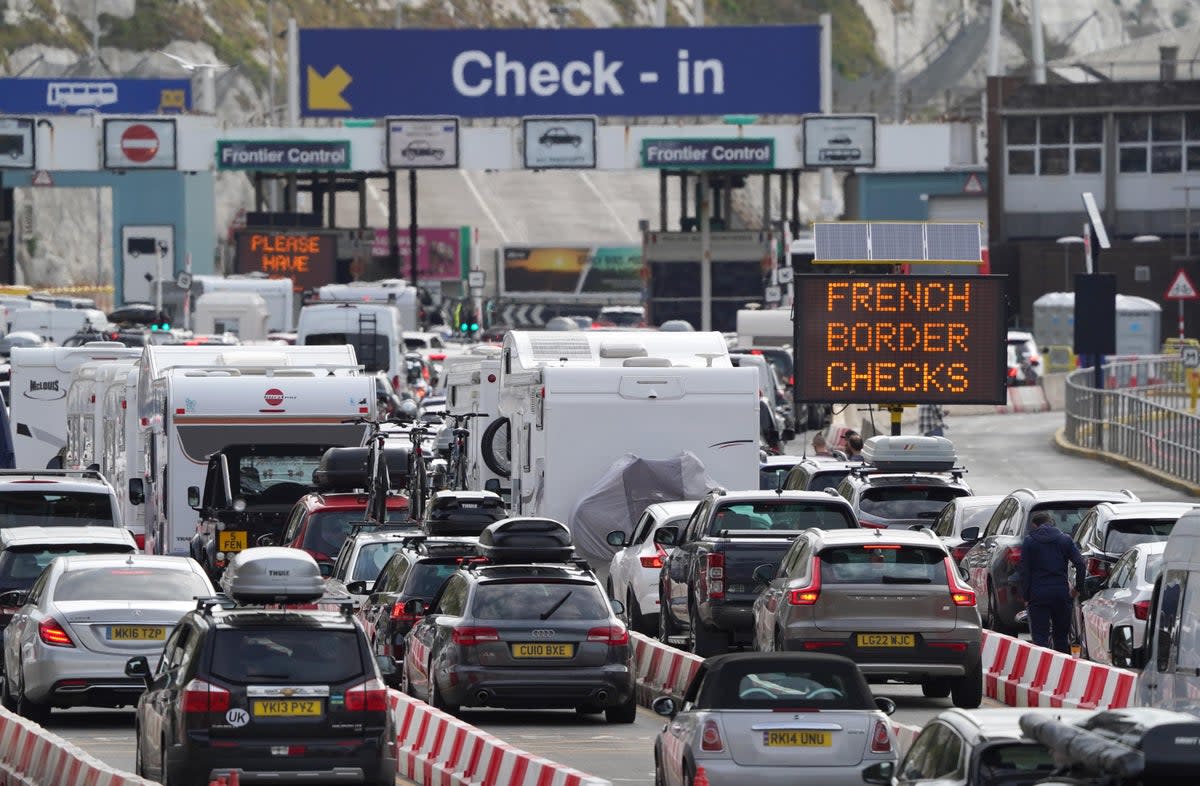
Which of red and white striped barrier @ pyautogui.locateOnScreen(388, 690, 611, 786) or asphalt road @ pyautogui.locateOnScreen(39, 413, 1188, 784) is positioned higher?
red and white striped barrier @ pyautogui.locateOnScreen(388, 690, 611, 786)

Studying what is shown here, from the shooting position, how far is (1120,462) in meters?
50.8

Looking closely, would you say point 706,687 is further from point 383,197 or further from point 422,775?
point 383,197

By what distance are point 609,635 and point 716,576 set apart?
370 cm

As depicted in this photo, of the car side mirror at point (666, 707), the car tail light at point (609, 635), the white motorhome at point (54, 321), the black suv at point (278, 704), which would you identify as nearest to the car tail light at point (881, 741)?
the car side mirror at point (666, 707)

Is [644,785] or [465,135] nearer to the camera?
[644,785]

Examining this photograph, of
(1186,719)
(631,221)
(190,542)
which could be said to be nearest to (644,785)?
(1186,719)

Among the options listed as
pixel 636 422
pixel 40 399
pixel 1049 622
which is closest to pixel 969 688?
pixel 1049 622

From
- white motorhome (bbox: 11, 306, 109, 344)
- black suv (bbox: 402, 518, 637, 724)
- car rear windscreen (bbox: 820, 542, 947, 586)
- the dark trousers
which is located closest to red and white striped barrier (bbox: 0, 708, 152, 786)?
black suv (bbox: 402, 518, 637, 724)

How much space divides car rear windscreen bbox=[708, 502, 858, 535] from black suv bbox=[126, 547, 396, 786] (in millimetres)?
8854

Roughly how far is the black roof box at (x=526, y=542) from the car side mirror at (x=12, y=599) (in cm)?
377

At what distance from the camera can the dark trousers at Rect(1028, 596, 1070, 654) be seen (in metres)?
23.4

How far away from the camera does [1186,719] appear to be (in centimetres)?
941

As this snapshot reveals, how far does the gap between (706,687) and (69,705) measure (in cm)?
714

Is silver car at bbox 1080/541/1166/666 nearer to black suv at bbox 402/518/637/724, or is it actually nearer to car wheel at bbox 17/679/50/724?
black suv at bbox 402/518/637/724
